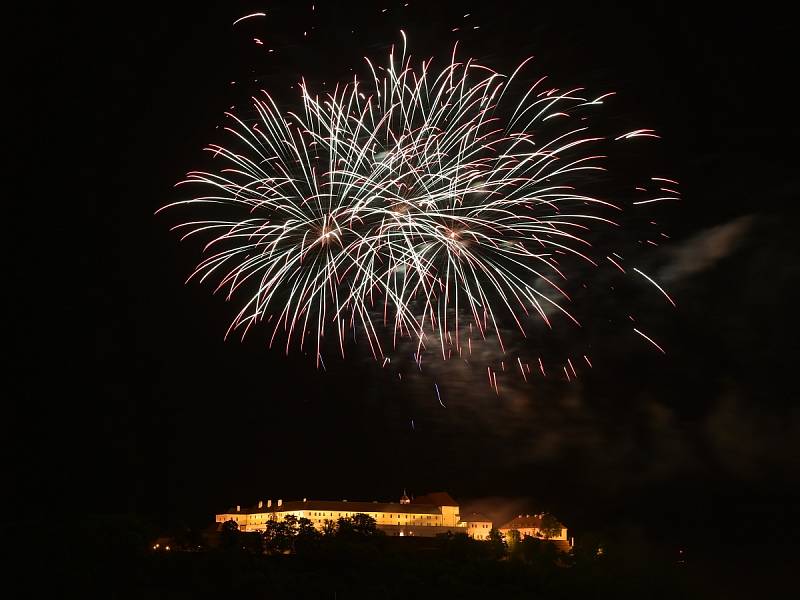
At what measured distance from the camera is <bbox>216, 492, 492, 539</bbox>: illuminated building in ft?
163

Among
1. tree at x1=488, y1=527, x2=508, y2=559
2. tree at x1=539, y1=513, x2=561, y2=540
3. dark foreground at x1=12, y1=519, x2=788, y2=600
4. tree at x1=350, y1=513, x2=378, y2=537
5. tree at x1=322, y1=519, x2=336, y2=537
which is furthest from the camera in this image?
tree at x1=539, y1=513, x2=561, y2=540

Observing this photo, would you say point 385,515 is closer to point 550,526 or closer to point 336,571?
point 550,526

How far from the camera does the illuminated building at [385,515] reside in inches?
1960

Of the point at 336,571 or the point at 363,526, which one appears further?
the point at 363,526

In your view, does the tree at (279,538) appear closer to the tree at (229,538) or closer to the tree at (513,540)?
the tree at (229,538)

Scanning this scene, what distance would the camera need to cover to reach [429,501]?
2243 inches

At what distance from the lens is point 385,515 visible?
2028 inches

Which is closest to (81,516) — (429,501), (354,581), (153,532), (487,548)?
(153,532)

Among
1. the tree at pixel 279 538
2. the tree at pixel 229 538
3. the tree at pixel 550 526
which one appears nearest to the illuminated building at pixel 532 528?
the tree at pixel 550 526

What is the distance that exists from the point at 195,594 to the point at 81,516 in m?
9.97

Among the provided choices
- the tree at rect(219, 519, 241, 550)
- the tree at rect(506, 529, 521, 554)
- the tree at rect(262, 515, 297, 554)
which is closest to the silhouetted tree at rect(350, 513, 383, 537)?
the tree at rect(262, 515, 297, 554)

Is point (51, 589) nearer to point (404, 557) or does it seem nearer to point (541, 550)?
point (404, 557)

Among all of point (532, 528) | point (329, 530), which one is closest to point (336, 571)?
point (329, 530)

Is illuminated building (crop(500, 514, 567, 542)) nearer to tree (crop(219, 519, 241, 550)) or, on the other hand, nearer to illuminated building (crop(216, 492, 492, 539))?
illuminated building (crop(216, 492, 492, 539))
